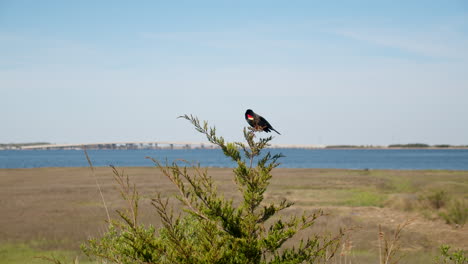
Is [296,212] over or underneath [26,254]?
over

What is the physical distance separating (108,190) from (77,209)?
8957 millimetres

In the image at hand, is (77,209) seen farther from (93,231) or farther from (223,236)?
(223,236)

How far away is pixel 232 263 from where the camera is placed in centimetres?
426

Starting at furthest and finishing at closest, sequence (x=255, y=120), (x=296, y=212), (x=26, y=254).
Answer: (x=296, y=212) → (x=26, y=254) → (x=255, y=120)

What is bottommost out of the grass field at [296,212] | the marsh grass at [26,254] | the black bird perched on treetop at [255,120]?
the marsh grass at [26,254]

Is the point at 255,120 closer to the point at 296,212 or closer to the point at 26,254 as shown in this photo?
the point at 26,254

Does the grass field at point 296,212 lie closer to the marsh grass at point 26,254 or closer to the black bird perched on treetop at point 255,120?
the marsh grass at point 26,254

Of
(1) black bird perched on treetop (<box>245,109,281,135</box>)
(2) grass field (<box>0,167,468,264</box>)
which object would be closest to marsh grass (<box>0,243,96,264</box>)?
(2) grass field (<box>0,167,468,264</box>)

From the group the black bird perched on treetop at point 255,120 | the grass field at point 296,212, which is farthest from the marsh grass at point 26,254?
the black bird perched on treetop at point 255,120

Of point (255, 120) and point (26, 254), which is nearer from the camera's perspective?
point (255, 120)

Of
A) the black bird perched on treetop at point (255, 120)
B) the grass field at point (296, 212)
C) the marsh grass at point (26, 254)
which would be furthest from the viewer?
the grass field at point (296, 212)

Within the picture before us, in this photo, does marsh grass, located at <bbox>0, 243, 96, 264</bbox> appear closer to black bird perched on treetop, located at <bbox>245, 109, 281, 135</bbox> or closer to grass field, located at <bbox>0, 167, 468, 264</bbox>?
grass field, located at <bbox>0, 167, 468, 264</bbox>

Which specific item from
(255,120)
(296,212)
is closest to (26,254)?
(255,120)

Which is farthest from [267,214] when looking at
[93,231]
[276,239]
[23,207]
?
[23,207]
